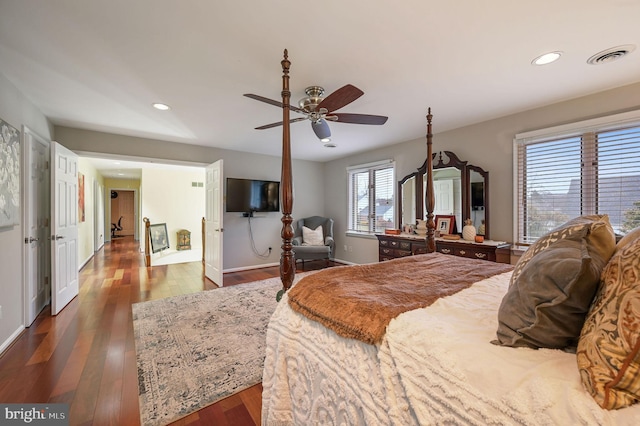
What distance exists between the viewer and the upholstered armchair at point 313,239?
5.08 metres

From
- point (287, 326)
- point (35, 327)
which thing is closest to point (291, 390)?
point (287, 326)

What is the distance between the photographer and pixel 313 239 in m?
5.50

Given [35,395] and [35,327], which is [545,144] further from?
[35,327]

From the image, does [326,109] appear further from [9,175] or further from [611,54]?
[9,175]

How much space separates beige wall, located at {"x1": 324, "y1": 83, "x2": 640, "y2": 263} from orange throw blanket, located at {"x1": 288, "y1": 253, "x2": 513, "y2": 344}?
75.7 inches

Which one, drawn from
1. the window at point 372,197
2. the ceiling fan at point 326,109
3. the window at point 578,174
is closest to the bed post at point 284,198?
the ceiling fan at point 326,109

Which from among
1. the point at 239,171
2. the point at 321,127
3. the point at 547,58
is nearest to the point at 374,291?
the point at 321,127

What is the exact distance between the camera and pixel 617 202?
2.55 m

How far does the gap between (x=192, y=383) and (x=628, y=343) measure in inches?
88.3

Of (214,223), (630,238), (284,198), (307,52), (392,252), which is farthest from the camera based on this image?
(214,223)

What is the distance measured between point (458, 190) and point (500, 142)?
79 centimetres

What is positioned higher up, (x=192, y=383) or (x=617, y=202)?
(x=617, y=202)

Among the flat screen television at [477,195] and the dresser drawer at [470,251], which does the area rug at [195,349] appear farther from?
the flat screen television at [477,195]

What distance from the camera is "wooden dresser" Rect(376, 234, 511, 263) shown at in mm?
3115
